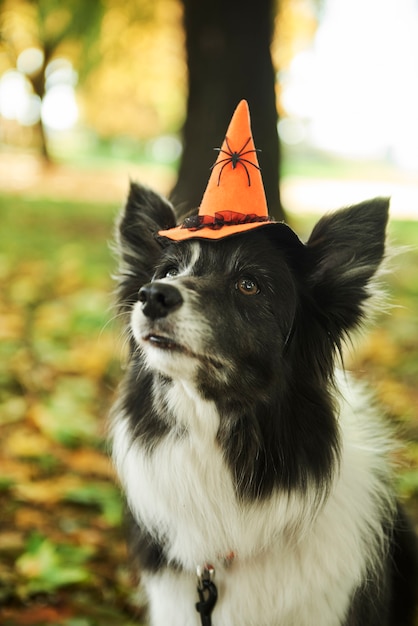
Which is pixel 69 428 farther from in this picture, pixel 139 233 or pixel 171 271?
pixel 171 271

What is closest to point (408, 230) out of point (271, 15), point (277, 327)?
point (271, 15)

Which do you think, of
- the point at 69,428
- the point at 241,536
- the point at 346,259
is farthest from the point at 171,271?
the point at 69,428

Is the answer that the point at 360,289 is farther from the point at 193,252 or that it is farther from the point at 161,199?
the point at 161,199

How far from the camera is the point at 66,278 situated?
7.98 metres

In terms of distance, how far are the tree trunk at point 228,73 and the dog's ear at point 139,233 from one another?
270 centimetres

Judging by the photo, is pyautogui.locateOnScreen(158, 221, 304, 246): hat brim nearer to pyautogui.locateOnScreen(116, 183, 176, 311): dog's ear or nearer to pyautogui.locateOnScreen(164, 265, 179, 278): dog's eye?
pyautogui.locateOnScreen(164, 265, 179, 278): dog's eye

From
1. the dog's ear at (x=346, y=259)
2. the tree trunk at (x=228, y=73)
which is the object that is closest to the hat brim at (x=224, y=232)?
the dog's ear at (x=346, y=259)

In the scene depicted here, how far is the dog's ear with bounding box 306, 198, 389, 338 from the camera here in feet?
8.09

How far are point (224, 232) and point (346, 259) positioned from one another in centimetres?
52

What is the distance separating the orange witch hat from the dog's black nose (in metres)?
0.26

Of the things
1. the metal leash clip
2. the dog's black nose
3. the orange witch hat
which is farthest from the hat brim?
the metal leash clip

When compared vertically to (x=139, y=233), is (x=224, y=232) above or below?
above

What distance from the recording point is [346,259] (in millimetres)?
2555

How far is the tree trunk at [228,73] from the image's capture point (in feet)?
18.6
